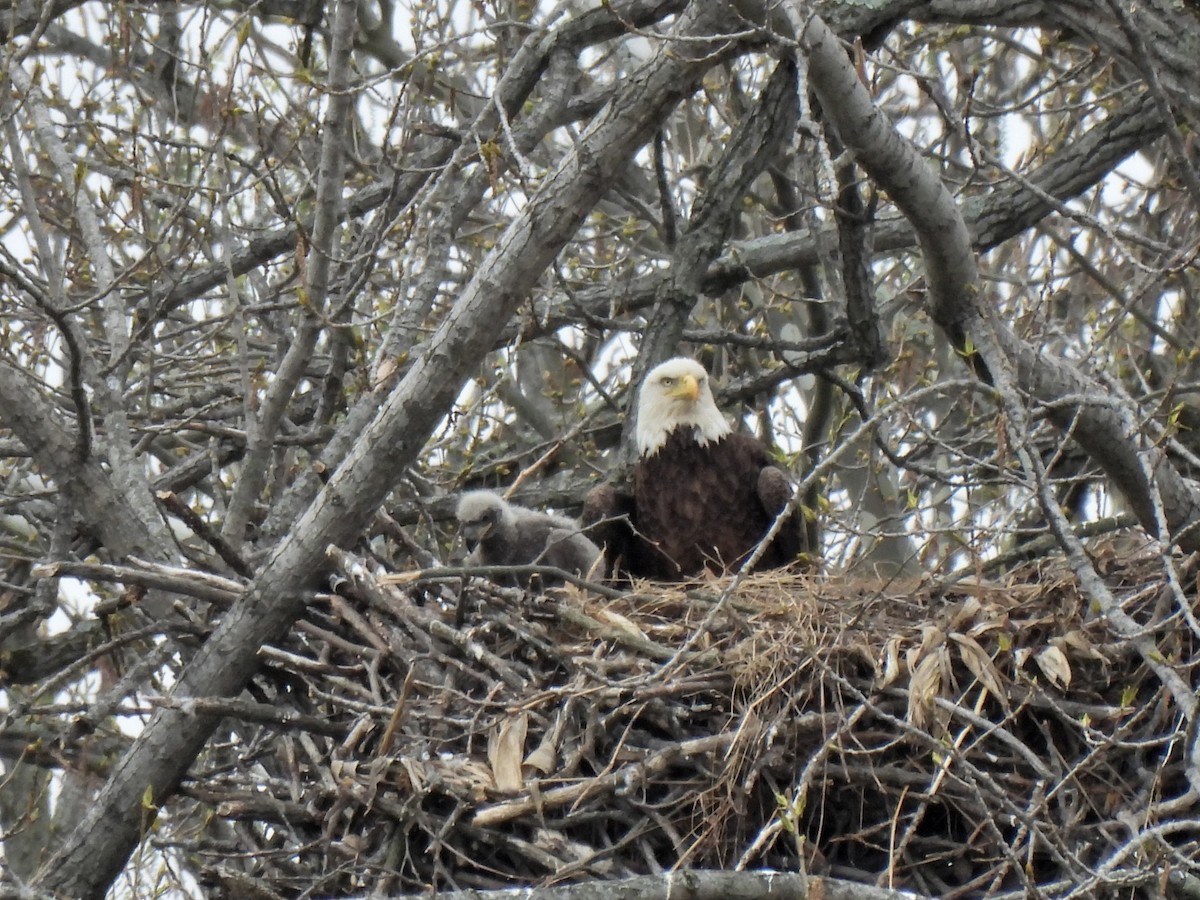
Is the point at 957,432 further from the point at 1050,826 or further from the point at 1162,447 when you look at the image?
the point at 1050,826

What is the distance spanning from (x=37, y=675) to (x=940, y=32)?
501cm

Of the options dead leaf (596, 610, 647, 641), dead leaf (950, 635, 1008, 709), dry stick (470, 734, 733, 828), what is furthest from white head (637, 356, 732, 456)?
dry stick (470, 734, 733, 828)

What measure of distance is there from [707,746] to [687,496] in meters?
2.06

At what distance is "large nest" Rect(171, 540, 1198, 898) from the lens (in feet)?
13.4

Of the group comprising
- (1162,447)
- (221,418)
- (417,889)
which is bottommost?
(417,889)

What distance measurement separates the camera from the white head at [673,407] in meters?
6.22

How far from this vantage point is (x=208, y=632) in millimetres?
4602

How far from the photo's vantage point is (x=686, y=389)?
619 cm

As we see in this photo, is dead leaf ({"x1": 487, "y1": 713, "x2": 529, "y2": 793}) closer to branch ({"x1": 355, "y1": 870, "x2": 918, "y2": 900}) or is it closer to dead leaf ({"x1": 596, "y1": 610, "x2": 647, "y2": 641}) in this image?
dead leaf ({"x1": 596, "y1": 610, "x2": 647, "y2": 641})

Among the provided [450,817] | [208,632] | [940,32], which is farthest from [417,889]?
[940,32]

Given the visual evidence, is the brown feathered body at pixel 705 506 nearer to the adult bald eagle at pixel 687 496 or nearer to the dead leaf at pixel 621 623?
the adult bald eagle at pixel 687 496

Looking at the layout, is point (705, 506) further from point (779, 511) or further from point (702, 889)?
point (702, 889)

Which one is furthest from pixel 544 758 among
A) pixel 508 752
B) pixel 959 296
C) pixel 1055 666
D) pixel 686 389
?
pixel 686 389

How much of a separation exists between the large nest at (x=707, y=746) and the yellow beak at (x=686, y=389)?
1.58 meters
